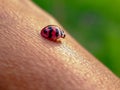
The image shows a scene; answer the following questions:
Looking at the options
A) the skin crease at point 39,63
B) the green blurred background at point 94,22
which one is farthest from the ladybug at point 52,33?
the green blurred background at point 94,22

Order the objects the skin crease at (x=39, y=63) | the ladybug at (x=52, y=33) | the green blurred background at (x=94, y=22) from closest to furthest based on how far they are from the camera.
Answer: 1. the skin crease at (x=39, y=63)
2. the ladybug at (x=52, y=33)
3. the green blurred background at (x=94, y=22)

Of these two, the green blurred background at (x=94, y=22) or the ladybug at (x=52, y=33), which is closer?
the ladybug at (x=52, y=33)

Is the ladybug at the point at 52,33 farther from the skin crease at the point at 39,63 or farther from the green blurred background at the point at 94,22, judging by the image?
the green blurred background at the point at 94,22

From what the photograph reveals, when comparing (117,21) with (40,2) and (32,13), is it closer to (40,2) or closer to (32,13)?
(40,2)

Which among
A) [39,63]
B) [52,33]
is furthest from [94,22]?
[39,63]

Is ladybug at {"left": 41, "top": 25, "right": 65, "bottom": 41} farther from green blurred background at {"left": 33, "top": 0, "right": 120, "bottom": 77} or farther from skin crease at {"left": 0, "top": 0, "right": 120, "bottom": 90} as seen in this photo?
green blurred background at {"left": 33, "top": 0, "right": 120, "bottom": 77}

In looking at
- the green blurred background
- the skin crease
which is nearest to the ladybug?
the skin crease
